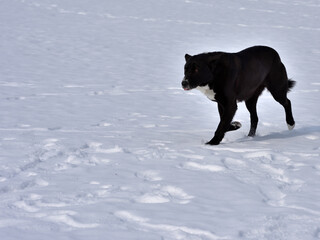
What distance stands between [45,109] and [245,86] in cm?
375

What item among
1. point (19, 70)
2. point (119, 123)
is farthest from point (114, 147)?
point (19, 70)

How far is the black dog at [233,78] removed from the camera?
5523mm

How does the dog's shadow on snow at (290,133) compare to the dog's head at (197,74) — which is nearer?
the dog's head at (197,74)

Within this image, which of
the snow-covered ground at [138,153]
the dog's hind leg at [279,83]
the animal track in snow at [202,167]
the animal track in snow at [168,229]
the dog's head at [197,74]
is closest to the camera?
the animal track in snow at [168,229]

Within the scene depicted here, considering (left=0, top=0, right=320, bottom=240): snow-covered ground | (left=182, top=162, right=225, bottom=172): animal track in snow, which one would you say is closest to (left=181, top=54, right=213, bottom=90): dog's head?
(left=0, top=0, right=320, bottom=240): snow-covered ground

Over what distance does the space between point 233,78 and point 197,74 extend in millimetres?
533

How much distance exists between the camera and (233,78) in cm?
573

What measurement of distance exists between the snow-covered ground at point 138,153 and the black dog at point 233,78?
39 centimetres

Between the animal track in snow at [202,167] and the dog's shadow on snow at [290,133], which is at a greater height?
the animal track in snow at [202,167]

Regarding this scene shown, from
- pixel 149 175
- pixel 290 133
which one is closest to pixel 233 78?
pixel 290 133

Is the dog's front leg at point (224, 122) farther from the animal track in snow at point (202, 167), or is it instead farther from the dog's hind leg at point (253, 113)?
the animal track in snow at point (202, 167)

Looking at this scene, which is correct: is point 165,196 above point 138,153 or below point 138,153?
above

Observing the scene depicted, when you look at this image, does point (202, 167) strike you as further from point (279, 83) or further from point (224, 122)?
point (279, 83)

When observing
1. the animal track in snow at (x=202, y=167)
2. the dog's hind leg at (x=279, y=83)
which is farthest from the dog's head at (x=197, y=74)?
the dog's hind leg at (x=279, y=83)
